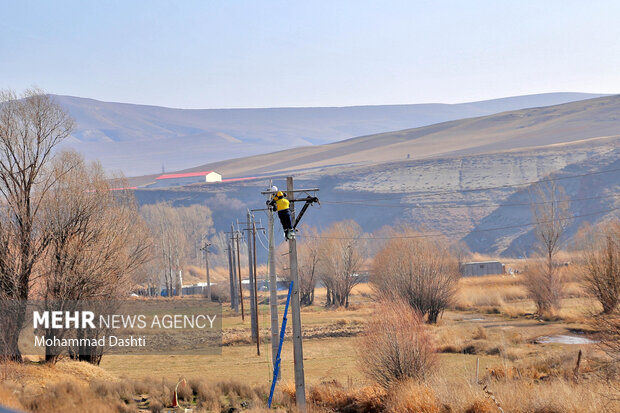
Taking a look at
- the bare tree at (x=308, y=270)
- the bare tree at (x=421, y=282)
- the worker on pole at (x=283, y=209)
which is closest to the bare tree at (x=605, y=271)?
the bare tree at (x=421, y=282)

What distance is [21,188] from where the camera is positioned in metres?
30.9

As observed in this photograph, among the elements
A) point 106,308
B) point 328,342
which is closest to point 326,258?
point 328,342

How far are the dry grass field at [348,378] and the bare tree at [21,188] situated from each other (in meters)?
3.07

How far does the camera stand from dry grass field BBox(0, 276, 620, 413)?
21.0m

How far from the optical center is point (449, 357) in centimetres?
3931

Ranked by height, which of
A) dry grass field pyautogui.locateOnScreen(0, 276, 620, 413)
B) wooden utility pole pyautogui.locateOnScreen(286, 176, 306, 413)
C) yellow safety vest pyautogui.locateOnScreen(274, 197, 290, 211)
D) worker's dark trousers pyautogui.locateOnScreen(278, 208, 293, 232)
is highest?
yellow safety vest pyautogui.locateOnScreen(274, 197, 290, 211)

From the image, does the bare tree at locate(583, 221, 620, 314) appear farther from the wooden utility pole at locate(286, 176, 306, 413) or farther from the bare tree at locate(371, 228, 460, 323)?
the wooden utility pole at locate(286, 176, 306, 413)

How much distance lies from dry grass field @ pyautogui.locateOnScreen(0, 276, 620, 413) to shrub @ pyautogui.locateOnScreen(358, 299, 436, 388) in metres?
0.54

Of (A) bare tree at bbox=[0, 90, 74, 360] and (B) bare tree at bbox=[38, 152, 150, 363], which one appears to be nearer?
(A) bare tree at bbox=[0, 90, 74, 360]

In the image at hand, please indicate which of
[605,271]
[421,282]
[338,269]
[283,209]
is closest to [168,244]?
[338,269]

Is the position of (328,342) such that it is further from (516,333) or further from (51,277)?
(51,277)

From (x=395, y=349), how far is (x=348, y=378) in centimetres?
398

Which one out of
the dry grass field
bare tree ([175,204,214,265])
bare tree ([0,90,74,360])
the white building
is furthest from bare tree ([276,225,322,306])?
bare tree ([175,204,214,265])

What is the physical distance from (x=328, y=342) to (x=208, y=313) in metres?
27.9
